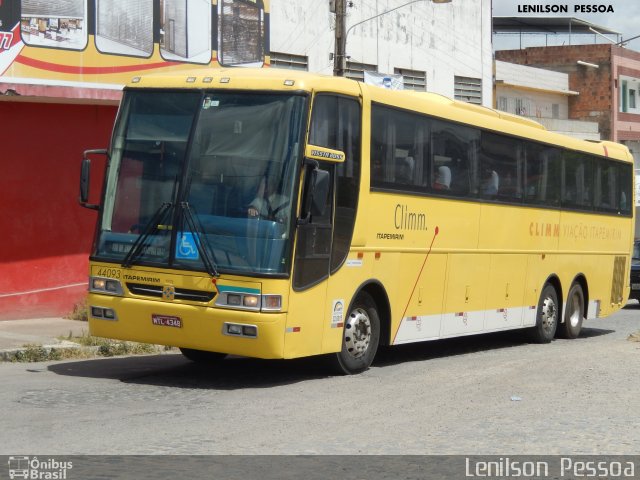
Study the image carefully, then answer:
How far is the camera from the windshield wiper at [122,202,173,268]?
38.0ft

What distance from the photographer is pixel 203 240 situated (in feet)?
37.2

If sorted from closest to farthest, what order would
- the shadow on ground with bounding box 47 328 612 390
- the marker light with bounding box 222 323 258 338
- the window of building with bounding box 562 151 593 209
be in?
the marker light with bounding box 222 323 258 338, the shadow on ground with bounding box 47 328 612 390, the window of building with bounding box 562 151 593 209

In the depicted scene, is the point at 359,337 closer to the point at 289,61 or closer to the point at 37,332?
the point at 37,332

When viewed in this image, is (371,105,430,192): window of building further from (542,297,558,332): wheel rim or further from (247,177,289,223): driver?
(542,297,558,332): wheel rim

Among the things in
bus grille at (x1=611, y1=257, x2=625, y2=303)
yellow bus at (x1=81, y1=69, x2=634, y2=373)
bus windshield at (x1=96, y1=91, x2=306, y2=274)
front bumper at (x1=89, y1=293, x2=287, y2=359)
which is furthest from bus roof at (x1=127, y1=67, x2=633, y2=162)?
bus grille at (x1=611, y1=257, x2=625, y2=303)

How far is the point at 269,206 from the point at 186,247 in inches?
38.5

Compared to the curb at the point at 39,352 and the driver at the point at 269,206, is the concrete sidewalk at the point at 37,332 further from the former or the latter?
the driver at the point at 269,206

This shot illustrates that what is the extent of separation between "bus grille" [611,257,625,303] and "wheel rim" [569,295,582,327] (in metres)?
1.88

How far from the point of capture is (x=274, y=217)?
11242 millimetres

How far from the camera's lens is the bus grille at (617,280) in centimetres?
2161

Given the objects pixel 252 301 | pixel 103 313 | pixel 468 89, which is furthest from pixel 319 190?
pixel 468 89

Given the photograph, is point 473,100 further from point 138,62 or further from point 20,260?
point 20,260

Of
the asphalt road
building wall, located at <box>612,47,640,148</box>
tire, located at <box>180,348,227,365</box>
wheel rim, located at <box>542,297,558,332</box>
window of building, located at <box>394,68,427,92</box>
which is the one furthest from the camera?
building wall, located at <box>612,47,640,148</box>

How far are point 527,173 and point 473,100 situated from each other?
17032mm
